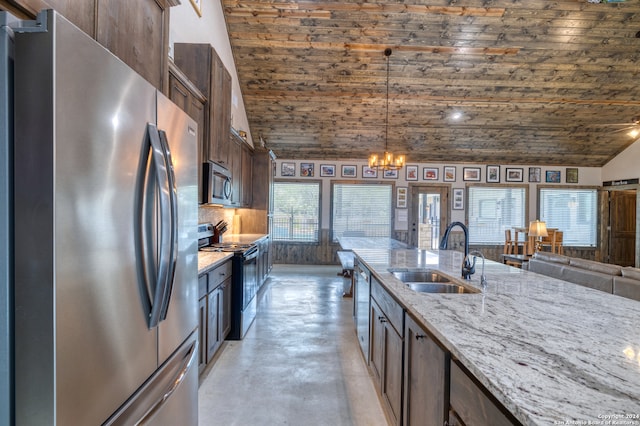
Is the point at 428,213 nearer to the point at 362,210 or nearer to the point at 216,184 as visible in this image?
the point at 362,210

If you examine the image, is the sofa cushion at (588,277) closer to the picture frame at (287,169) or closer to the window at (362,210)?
the window at (362,210)

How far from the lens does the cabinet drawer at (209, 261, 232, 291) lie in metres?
2.48

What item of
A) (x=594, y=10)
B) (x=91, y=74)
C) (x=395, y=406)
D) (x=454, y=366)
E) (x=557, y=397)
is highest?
(x=594, y=10)

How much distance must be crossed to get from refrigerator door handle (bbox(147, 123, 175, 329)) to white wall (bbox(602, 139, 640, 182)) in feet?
32.0

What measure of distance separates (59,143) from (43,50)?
213mm

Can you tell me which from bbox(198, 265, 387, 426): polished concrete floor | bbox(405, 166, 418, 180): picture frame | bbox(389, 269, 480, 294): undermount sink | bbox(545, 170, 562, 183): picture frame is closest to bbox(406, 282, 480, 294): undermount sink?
bbox(389, 269, 480, 294): undermount sink

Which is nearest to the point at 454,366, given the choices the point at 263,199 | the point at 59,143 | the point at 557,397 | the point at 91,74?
the point at 557,397

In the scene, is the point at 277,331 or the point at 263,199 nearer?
the point at 277,331

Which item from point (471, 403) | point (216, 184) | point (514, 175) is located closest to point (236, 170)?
point (216, 184)

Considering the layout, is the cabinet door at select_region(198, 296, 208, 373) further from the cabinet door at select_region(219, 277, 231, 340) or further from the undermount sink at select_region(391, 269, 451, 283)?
the undermount sink at select_region(391, 269, 451, 283)

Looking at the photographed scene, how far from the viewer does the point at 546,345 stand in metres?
0.98

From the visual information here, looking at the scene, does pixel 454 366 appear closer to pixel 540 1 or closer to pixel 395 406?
pixel 395 406

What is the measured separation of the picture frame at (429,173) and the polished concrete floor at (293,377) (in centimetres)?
480

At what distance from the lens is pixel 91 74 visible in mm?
862
